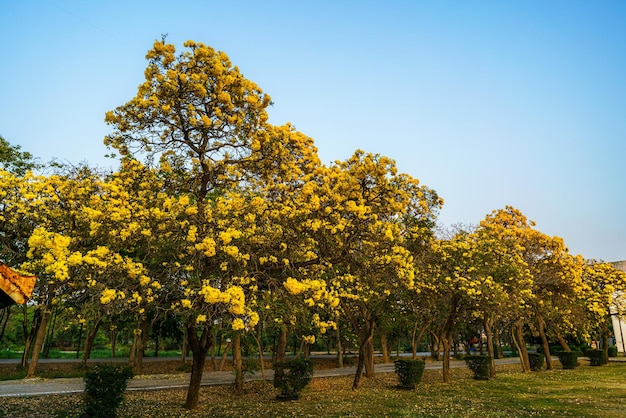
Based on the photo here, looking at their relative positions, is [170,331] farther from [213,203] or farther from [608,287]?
[608,287]

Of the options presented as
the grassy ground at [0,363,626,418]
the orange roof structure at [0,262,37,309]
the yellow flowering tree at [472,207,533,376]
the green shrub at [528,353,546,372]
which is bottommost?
the grassy ground at [0,363,626,418]

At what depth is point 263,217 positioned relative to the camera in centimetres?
1090

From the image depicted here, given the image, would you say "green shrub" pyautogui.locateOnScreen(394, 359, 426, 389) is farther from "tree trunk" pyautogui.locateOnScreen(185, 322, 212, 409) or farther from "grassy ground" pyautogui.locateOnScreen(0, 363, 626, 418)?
"tree trunk" pyautogui.locateOnScreen(185, 322, 212, 409)

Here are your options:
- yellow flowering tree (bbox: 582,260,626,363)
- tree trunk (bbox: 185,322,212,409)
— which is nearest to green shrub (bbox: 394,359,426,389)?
tree trunk (bbox: 185,322,212,409)

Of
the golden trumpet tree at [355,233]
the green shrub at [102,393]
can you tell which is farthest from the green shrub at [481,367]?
the green shrub at [102,393]

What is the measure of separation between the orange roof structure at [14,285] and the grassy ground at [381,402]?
7.74m

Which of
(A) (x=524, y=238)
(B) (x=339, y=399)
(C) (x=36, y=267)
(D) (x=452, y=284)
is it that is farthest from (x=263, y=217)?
(A) (x=524, y=238)

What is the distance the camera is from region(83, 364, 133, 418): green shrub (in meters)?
10.0

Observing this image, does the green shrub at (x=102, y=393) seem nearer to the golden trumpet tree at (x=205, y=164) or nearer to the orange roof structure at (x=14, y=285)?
the golden trumpet tree at (x=205, y=164)

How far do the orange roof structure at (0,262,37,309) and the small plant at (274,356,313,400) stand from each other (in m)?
10.8

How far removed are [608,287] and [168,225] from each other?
90.6ft

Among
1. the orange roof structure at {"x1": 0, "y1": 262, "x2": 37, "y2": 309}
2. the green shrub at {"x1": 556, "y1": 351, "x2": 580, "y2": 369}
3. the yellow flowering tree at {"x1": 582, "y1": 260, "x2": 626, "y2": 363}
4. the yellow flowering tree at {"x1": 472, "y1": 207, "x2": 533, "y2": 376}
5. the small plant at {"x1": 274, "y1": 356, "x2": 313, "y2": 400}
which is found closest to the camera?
the orange roof structure at {"x1": 0, "y1": 262, "x2": 37, "y2": 309}

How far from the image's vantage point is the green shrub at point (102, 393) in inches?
395

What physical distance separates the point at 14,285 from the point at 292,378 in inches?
435
